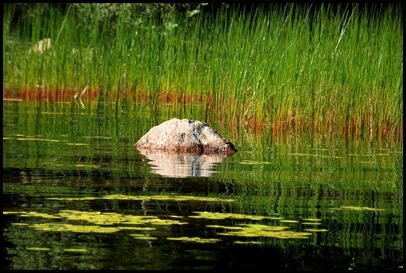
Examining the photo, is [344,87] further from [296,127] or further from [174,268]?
[174,268]

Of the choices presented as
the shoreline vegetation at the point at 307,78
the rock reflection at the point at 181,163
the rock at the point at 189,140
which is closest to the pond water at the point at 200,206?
the rock reflection at the point at 181,163

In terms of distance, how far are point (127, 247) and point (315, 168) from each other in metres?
4.27

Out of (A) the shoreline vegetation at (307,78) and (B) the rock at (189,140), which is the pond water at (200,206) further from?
(A) the shoreline vegetation at (307,78)

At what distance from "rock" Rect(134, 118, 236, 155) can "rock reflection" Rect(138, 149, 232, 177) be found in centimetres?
18

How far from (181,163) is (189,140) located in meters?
1.24

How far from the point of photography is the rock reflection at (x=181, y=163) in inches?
356

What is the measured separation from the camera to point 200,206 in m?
7.09

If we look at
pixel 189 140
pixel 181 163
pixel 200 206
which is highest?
pixel 189 140

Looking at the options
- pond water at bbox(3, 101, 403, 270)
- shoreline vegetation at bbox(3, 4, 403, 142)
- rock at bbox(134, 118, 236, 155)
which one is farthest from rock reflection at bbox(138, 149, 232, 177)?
shoreline vegetation at bbox(3, 4, 403, 142)

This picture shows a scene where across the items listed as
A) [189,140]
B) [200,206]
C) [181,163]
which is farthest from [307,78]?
[200,206]

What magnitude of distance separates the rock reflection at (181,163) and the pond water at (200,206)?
0.06 feet

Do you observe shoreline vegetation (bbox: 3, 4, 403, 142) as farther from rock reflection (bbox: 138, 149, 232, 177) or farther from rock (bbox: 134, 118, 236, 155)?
rock reflection (bbox: 138, 149, 232, 177)

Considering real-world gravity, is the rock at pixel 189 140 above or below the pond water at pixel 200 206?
above

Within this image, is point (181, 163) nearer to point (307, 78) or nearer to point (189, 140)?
point (189, 140)
